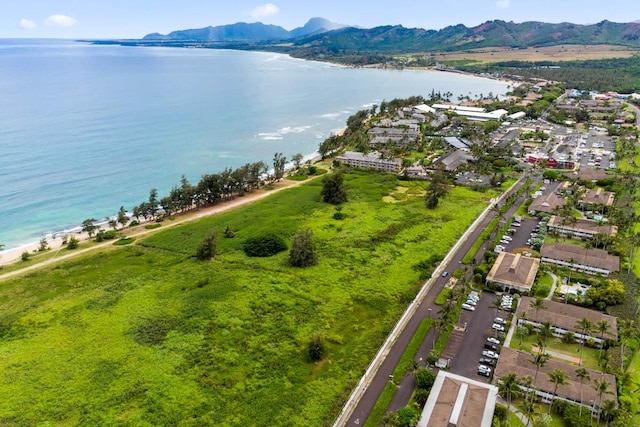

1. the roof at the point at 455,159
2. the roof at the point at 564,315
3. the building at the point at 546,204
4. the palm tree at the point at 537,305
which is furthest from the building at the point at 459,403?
the roof at the point at 455,159

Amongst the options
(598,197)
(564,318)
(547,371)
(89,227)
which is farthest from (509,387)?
(89,227)

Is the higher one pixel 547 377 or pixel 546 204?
pixel 546 204

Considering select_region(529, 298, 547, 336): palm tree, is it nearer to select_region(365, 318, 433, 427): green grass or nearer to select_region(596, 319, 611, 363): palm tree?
select_region(596, 319, 611, 363): palm tree

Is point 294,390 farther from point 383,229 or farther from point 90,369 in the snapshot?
point 383,229

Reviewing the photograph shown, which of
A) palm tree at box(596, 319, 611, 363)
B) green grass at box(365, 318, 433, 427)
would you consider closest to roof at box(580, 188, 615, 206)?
palm tree at box(596, 319, 611, 363)

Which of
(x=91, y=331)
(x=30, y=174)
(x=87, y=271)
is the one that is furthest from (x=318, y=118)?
(x=91, y=331)

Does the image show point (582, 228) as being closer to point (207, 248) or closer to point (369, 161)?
point (369, 161)

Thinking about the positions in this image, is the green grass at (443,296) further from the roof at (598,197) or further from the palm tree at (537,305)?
the roof at (598,197)
